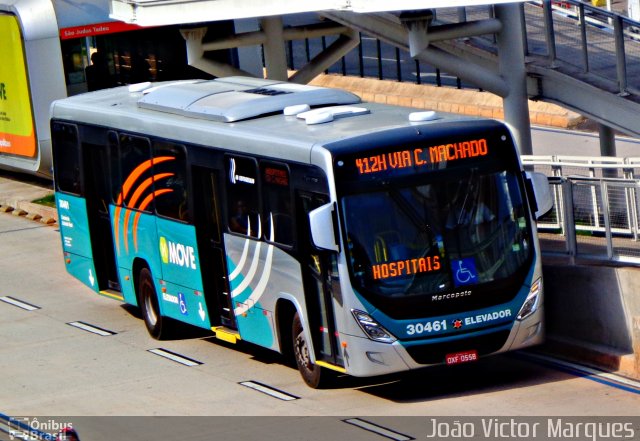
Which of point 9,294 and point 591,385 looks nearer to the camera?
point 591,385

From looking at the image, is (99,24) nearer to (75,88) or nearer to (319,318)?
(75,88)

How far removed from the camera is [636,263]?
49.3 feet

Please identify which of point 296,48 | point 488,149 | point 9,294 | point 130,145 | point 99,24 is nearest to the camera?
point 488,149

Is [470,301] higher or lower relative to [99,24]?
lower

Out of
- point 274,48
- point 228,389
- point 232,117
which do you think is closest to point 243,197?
point 232,117

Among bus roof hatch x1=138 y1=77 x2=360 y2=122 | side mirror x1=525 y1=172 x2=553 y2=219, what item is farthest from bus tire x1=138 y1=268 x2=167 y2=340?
side mirror x1=525 y1=172 x2=553 y2=219

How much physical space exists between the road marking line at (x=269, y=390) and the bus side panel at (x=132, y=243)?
2.75 metres

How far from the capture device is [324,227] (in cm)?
1382

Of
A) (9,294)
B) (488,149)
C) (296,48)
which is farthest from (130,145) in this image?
(296,48)

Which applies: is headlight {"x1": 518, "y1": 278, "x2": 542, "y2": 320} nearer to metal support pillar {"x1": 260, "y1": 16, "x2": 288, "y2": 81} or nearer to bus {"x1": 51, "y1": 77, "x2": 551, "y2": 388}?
bus {"x1": 51, "y1": 77, "x2": 551, "y2": 388}

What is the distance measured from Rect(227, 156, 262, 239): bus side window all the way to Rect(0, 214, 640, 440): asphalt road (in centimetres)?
160

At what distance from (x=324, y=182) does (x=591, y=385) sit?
3.23 m

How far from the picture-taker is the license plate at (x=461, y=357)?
14.1 metres

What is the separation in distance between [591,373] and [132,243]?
6316 mm
